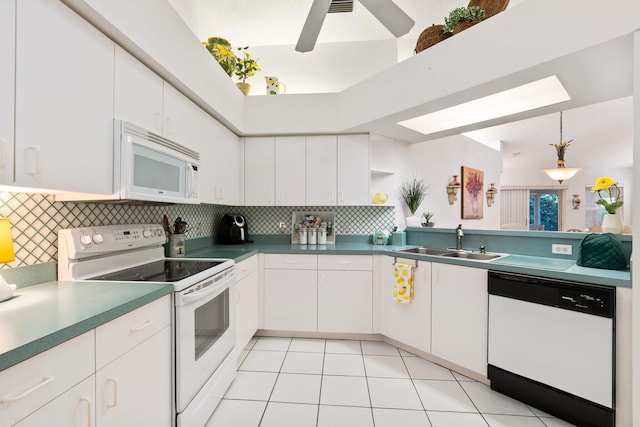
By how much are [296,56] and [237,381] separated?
3307 mm

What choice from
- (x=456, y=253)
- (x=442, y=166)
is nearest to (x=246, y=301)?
(x=456, y=253)

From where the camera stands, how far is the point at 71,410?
0.89 m

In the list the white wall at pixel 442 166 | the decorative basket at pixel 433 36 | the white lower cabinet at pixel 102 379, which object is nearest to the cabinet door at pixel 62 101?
the white lower cabinet at pixel 102 379

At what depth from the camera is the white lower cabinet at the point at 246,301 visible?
2320mm

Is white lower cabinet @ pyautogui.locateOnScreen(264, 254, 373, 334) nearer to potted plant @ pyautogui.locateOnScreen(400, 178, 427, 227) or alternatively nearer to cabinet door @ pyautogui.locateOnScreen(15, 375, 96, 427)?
potted plant @ pyautogui.locateOnScreen(400, 178, 427, 227)

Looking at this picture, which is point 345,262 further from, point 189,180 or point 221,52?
point 221,52

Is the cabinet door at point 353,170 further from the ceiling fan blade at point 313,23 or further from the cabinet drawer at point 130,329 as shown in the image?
the cabinet drawer at point 130,329

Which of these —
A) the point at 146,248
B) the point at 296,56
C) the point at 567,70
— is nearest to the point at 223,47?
the point at 296,56

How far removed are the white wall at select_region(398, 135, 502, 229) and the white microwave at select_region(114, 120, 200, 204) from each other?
7.55 feet

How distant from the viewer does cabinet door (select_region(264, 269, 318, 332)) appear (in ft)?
9.10

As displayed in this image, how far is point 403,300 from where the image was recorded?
8.05 feet

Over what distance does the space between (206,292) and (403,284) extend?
1.60 m

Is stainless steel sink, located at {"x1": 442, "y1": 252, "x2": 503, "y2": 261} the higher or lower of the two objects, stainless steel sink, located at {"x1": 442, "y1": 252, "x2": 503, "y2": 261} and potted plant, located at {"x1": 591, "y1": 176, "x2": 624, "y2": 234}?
the lower

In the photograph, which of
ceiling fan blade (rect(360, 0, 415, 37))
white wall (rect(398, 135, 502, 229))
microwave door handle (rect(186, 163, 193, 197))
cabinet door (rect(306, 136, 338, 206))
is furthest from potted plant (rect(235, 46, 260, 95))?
white wall (rect(398, 135, 502, 229))
